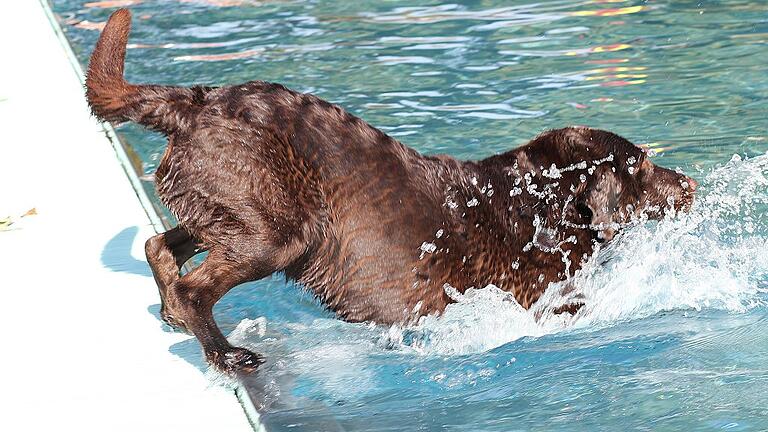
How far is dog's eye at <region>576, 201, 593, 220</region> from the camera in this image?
479 centimetres

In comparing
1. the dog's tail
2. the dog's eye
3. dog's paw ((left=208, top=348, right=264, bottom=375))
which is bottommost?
the dog's eye

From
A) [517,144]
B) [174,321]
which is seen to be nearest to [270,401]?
[174,321]

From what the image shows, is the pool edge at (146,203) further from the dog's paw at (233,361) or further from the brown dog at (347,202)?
the brown dog at (347,202)

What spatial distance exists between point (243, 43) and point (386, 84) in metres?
1.88

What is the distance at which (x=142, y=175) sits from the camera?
6.38m

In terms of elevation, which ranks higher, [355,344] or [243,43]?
[243,43]

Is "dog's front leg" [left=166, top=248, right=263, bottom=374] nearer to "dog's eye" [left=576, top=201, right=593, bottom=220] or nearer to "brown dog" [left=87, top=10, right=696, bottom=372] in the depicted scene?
"brown dog" [left=87, top=10, right=696, bottom=372]

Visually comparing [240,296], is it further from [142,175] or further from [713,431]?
[713,431]

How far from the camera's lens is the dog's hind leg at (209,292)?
4234 mm

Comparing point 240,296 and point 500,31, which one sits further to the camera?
point 500,31

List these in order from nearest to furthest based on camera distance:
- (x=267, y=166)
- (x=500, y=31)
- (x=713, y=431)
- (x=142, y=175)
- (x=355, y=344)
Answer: (x=713, y=431)
(x=267, y=166)
(x=355, y=344)
(x=142, y=175)
(x=500, y=31)

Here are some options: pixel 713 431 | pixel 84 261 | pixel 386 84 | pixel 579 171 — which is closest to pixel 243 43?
pixel 386 84

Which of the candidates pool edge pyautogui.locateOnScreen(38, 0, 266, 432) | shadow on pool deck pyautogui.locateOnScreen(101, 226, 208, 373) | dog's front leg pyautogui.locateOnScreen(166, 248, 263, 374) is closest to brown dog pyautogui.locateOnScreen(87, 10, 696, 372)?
dog's front leg pyautogui.locateOnScreen(166, 248, 263, 374)

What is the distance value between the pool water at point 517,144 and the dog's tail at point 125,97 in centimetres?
85
